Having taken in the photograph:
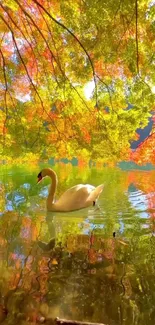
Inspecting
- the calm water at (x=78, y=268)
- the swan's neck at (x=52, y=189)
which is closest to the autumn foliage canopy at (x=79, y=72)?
the swan's neck at (x=52, y=189)

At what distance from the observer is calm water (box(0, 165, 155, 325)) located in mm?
1531

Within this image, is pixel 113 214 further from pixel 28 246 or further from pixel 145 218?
pixel 28 246

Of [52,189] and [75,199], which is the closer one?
[75,199]

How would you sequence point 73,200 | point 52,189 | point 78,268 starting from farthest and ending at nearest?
point 52,189, point 73,200, point 78,268

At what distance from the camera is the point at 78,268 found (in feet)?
6.58

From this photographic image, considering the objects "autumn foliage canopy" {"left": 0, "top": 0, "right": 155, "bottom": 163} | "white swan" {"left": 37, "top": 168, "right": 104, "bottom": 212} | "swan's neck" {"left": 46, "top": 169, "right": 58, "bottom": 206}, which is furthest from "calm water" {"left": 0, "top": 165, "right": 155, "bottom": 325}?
"autumn foliage canopy" {"left": 0, "top": 0, "right": 155, "bottom": 163}

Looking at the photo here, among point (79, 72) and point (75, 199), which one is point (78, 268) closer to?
point (75, 199)

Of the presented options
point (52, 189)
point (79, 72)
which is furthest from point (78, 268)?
point (79, 72)

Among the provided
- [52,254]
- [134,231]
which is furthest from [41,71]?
[52,254]

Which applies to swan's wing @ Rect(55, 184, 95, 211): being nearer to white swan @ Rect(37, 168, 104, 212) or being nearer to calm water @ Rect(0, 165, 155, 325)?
white swan @ Rect(37, 168, 104, 212)

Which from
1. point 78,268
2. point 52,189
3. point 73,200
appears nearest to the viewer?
point 78,268

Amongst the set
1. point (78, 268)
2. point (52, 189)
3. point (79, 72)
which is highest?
point (79, 72)

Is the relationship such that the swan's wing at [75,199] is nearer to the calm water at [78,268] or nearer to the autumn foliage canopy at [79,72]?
the calm water at [78,268]

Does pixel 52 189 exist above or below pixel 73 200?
above
